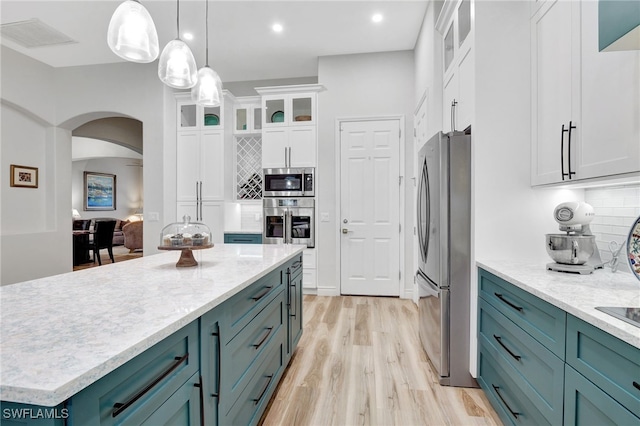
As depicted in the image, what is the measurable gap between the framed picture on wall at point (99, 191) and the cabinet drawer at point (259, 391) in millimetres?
11072

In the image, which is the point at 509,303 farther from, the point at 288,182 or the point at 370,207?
the point at 288,182

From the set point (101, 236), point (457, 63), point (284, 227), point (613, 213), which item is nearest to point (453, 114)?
point (457, 63)

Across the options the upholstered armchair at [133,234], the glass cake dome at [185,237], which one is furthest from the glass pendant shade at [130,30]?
the upholstered armchair at [133,234]

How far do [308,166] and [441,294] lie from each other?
2814 mm

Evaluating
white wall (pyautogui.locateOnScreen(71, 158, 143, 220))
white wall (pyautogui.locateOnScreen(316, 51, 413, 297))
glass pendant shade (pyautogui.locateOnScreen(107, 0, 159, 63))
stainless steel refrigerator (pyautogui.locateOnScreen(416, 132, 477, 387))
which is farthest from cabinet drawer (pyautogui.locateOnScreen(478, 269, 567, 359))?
white wall (pyautogui.locateOnScreen(71, 158, 143, 220))

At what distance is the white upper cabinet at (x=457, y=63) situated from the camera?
225cm

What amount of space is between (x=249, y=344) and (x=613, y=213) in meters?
2.07

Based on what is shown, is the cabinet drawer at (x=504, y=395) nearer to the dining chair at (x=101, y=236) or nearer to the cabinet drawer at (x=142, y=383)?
the cabinet drawer at (x=142, y=383)

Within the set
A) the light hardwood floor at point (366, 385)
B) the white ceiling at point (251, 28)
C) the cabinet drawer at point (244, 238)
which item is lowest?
the light hardwood floor at point (366, 385)

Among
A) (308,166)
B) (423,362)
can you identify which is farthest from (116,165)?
(423,362)

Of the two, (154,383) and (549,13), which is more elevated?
(549,13)

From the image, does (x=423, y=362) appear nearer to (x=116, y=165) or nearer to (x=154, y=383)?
(x=154, y=383)

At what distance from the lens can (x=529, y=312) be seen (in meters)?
1.47

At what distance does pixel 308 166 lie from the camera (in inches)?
179
